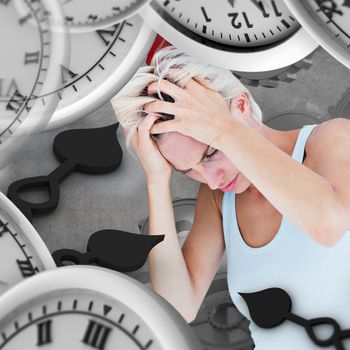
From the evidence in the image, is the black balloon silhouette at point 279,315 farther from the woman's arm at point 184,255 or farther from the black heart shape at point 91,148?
the black heart shape at point 91,148

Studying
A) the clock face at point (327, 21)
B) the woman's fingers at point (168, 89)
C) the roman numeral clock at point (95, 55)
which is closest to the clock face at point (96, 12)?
the roman numeral clock at point (95, 55)

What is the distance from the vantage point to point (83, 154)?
1179 millimetres

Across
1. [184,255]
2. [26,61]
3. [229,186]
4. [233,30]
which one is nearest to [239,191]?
[229,186]

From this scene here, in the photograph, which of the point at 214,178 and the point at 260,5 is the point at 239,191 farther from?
the point at 260,5

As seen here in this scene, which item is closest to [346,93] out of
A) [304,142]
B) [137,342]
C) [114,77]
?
[304,142]

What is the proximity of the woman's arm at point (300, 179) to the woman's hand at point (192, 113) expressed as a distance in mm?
15

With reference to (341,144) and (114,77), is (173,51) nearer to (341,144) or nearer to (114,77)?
(114,77)

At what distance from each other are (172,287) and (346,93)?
0.38m

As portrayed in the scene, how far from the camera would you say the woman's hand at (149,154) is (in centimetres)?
110

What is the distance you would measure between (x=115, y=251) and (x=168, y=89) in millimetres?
233

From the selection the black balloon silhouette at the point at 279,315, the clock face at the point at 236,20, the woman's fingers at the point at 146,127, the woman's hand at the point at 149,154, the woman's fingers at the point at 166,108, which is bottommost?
the black balloon silhouette at the point at 279,315

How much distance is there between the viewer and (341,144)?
3.55 feet

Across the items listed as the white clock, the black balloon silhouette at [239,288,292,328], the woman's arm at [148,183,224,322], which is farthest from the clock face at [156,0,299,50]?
the black balloon silhouette at [239,288,292,328]

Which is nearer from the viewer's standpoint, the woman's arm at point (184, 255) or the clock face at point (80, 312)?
the clock face at point (80, 312)
